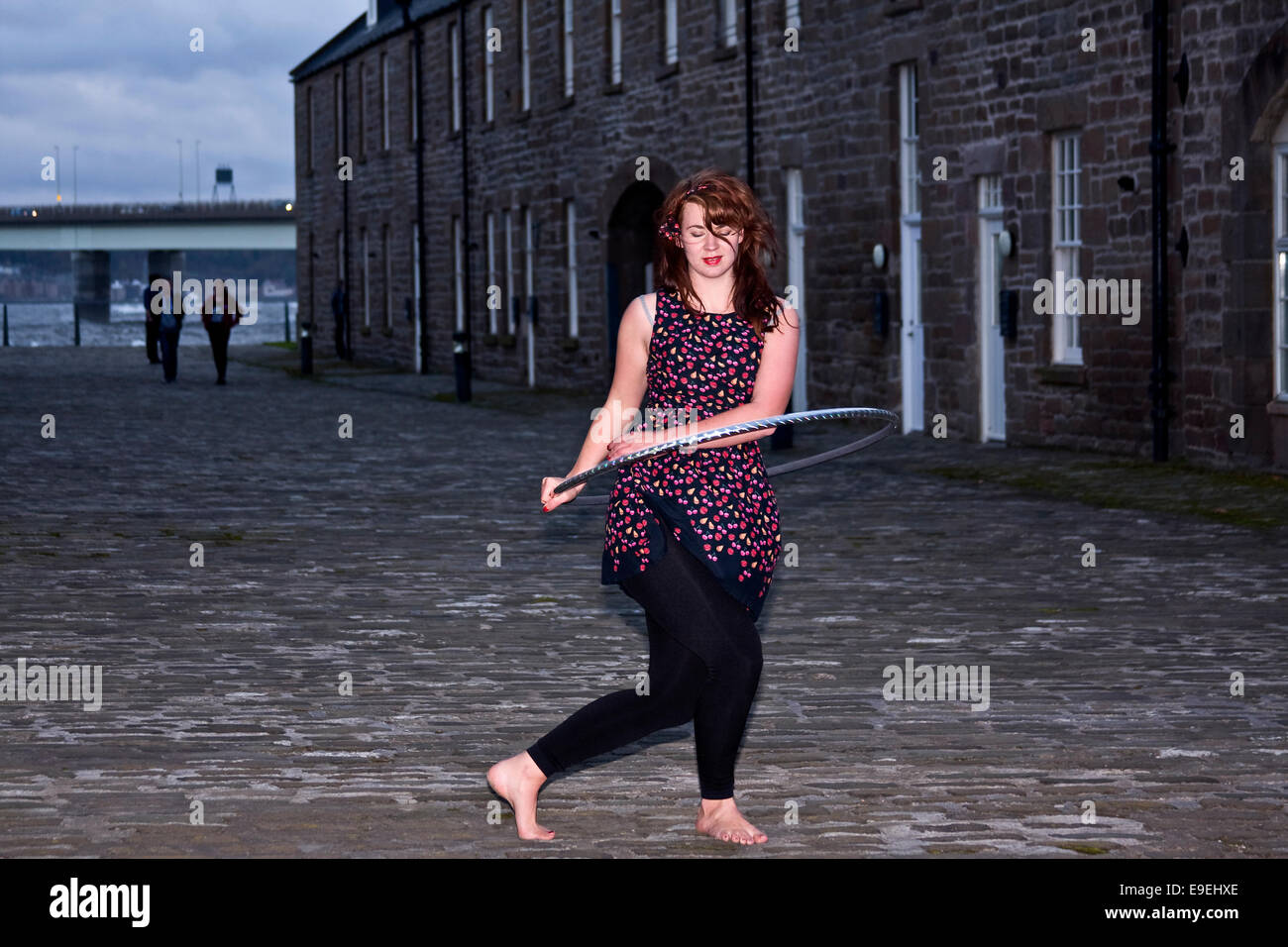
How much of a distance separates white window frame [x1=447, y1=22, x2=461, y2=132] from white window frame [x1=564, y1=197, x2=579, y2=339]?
682 centimetres

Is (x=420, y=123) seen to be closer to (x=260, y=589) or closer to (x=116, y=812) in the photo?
(x=260, y=589)

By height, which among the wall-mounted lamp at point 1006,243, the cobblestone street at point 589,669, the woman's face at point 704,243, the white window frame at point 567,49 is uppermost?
the white window frame at point 567,49

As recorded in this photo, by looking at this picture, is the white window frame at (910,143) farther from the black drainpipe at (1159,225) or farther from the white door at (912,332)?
the black drainpipe at (1159,225)

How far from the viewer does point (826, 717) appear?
24.7ft

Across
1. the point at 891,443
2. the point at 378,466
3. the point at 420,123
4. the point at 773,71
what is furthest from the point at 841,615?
the point at 420,123

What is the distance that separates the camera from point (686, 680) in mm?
5516

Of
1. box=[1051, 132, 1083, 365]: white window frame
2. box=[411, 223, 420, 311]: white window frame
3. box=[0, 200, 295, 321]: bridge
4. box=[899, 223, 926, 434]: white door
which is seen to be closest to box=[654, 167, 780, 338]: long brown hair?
box=[1051, 132, 1083, 365]: white window frame

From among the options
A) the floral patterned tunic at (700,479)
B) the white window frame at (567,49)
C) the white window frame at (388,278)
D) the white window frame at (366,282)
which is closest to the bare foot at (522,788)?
the floral patterned tunic at (700,479)

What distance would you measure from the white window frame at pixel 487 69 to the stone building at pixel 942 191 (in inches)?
2.7

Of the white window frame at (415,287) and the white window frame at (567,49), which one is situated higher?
the white window frame at (567,49)

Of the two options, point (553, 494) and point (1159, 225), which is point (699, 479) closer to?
point (553, 494)

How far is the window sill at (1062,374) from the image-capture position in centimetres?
1888

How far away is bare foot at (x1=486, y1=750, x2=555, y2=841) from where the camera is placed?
18.7 feet

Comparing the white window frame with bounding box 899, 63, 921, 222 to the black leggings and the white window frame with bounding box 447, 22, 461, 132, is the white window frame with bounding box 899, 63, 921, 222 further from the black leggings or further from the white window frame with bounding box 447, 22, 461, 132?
the white window frame with bounding box 447, 22, 461, 132
